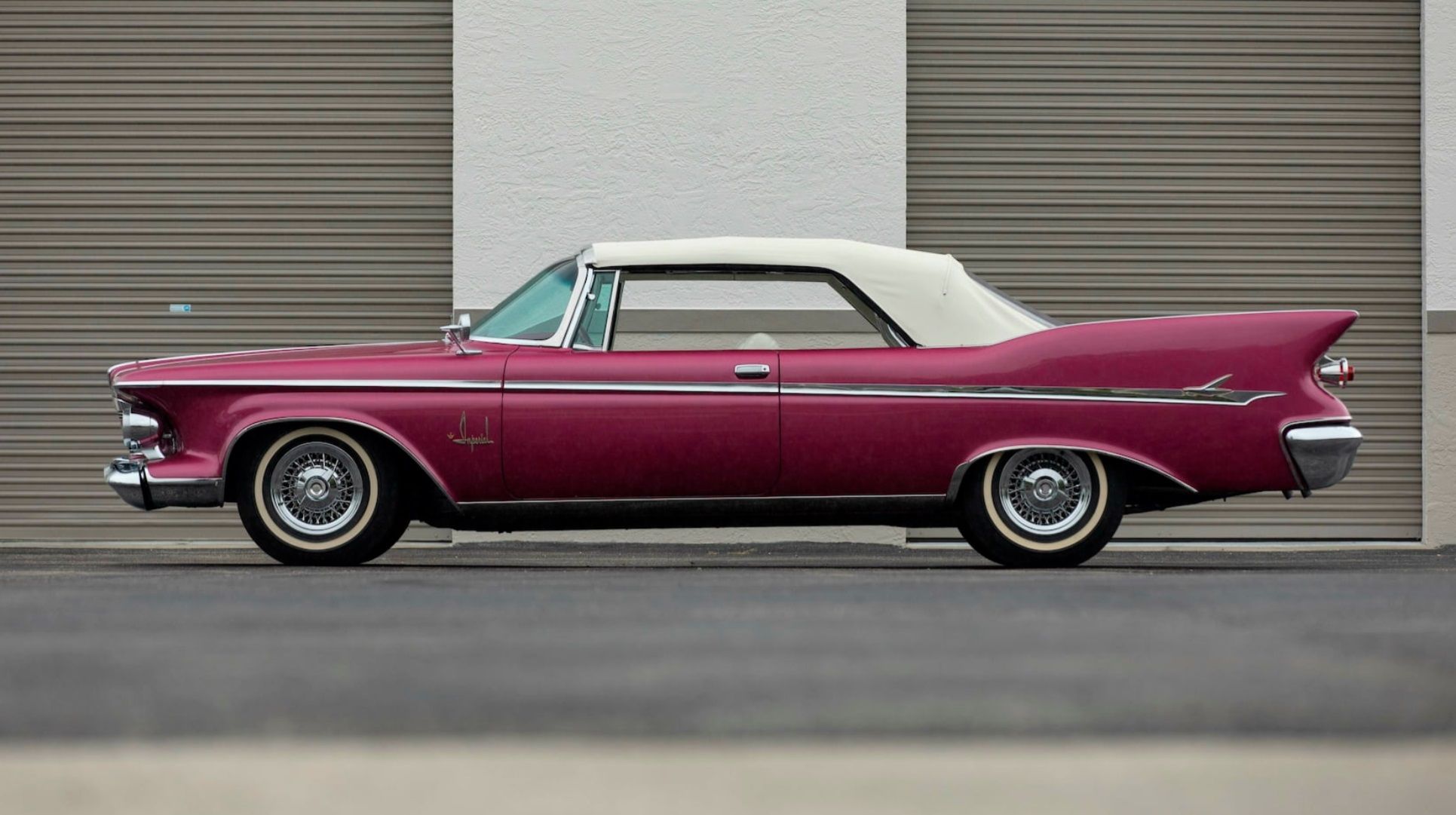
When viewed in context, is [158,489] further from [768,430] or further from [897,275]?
[897,275]

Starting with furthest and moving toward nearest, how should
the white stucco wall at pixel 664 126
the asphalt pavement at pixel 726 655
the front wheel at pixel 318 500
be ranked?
the white stucco wall at pixel 664 126 → the front wheel at pixel 318 500 → the asphalt pavement at pixel 726 655

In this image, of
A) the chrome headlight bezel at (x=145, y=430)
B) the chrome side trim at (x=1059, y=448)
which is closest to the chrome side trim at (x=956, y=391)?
the chrome side trim at (x=1059, y=448)

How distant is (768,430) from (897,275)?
2.95ft

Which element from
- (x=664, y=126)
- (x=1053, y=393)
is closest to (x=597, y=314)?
(x=1053, y=393)

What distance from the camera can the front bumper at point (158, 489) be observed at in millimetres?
7023

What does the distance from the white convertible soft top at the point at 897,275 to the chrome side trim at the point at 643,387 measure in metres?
0.59

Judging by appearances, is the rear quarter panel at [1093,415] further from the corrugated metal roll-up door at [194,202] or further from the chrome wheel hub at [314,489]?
the corrugated metal roll-up door at [194,202]

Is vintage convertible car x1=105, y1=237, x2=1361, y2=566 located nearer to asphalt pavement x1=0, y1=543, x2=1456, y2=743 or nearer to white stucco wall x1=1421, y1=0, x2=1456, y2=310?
asphalt pavement x1=0, y1=543, x2=1456, y2=743

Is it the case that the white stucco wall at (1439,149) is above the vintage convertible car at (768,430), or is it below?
above

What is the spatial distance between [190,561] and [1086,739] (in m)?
6.62

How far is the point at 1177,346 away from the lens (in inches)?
272

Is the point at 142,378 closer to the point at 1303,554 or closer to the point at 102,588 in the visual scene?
the point at 102,588

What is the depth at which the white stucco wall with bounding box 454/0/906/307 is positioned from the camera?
1138 cm

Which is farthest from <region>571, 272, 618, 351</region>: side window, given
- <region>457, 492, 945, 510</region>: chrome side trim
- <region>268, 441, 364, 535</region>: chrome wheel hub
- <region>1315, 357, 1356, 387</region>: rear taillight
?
<region>1315, 357, 1356, 387</region>: rear taillight
